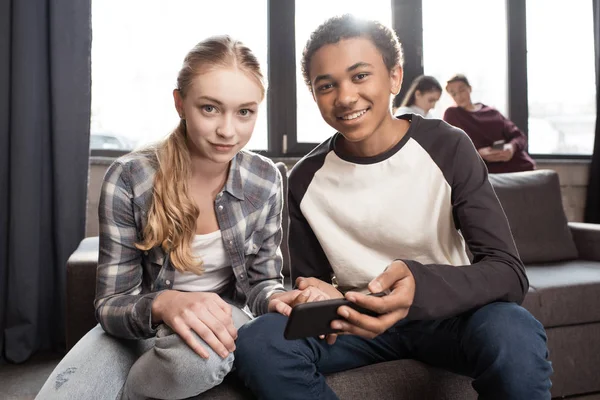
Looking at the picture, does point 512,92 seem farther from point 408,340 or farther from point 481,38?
point 408,340

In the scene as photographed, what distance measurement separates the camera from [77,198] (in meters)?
2.71

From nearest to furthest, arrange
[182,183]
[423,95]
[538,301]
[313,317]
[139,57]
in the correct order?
[313,317], [182,183], [538,301], [139,57], [423,95]

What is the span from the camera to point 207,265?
4.32ft

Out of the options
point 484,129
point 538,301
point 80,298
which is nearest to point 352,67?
point 80,298

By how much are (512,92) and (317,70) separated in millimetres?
3214

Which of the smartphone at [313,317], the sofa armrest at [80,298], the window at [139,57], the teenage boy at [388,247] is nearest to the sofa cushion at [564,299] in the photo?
the teenage boy at [388,247]

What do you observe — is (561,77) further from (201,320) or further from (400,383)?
(201,320)

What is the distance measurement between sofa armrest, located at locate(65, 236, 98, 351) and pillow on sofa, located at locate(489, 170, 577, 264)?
5.60ft

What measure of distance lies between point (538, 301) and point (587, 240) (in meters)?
0.77

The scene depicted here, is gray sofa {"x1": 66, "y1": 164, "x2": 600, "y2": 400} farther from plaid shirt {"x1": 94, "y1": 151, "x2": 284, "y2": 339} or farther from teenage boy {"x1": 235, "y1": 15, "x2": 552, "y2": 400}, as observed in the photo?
plaid shirt {"x1": 94, "y1": 151, "x2": 284, "y2": 339}

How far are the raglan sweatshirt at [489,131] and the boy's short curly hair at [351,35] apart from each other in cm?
232

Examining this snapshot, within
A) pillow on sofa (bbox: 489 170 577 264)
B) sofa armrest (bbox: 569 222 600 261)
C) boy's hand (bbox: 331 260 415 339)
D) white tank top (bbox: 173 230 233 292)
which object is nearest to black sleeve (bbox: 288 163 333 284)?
white tank top (bbox: 173 230 233 292)

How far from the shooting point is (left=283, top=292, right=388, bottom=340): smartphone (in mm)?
926

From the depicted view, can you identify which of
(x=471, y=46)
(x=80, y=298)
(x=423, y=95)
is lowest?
(x=80, y=298)
